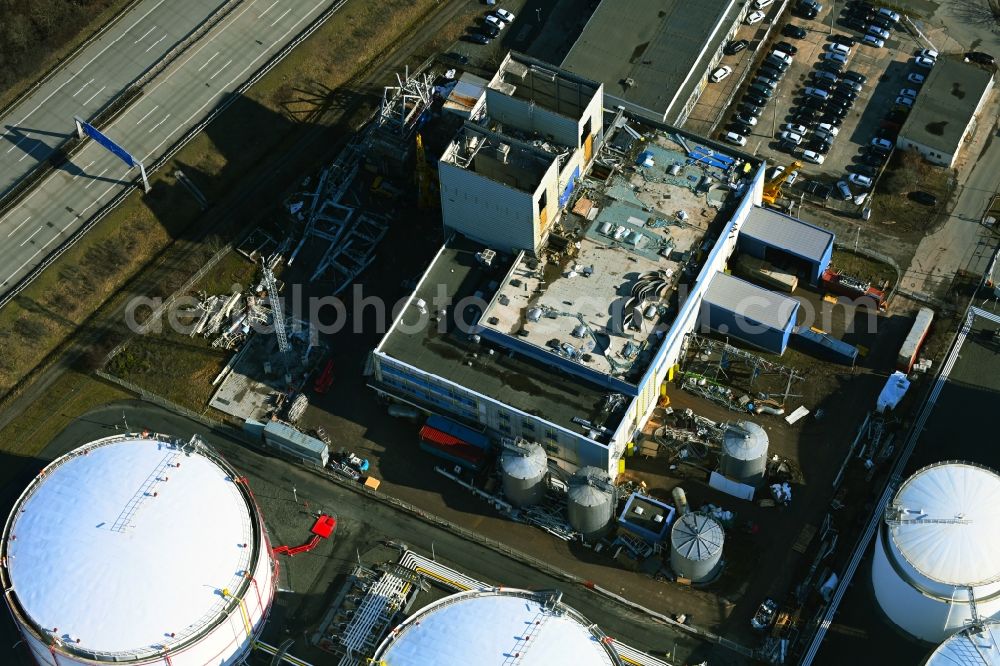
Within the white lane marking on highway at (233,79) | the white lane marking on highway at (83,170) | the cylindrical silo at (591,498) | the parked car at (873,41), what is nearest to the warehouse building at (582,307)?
the cylindrical silo at (591,498)

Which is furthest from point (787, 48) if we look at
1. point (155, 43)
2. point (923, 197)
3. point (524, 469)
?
point (155, 43)

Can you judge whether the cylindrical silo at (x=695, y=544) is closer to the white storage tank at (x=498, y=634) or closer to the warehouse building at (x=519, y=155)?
the white storage tank at (x=498, y=634)

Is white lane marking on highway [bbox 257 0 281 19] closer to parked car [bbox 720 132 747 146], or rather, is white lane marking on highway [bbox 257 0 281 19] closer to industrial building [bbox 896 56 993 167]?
parked car [bbox 720 132 747 146]

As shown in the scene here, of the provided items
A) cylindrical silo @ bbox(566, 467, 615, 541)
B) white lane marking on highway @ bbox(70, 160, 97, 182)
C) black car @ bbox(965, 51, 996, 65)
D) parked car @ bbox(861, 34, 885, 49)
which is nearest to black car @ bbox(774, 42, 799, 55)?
parked car @ bbox(861, 34, 885, 49)

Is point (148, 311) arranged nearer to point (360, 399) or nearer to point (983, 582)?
point (360, 399)

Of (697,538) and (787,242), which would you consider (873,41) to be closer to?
(787,242)

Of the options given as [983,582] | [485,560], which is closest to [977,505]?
[983,582]
